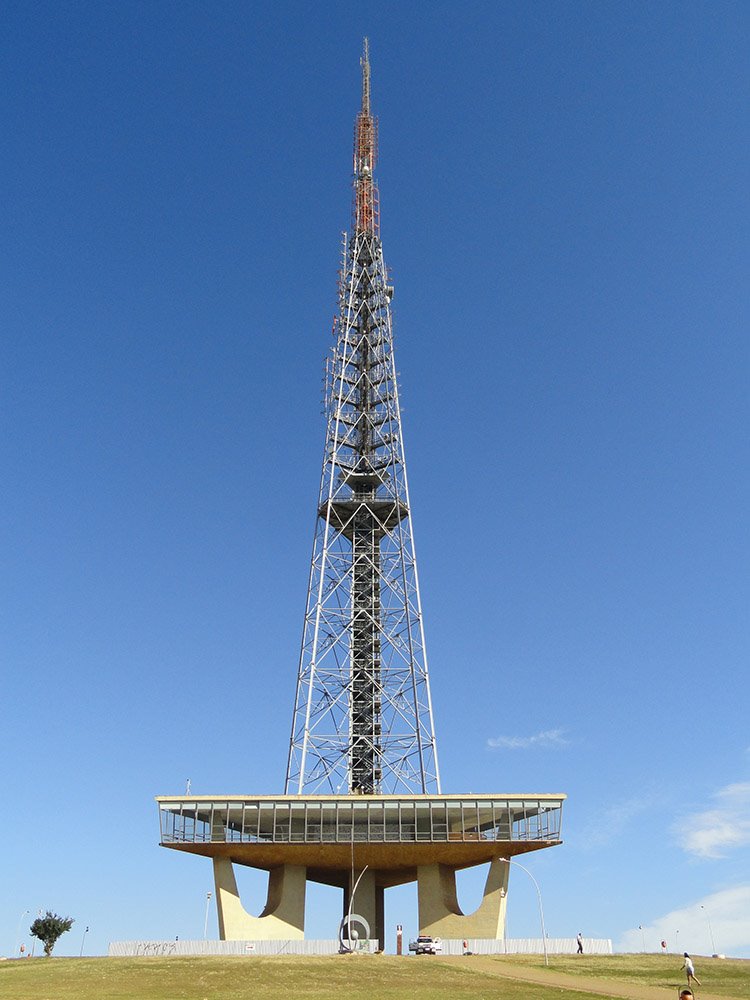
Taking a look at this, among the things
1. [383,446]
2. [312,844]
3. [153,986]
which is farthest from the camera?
[383,446]

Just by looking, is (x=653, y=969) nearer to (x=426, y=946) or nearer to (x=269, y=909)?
(x=426, y=946)

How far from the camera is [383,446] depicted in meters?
96.5

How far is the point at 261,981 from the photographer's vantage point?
46562 millimetres

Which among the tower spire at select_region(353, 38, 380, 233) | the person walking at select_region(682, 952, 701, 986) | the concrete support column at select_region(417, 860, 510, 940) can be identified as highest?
the tower spire at select_region(353, 38, 380, 233)

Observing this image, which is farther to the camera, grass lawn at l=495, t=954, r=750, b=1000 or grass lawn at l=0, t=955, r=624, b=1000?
grass lawn at l=495, t=954, r=750, b=1000

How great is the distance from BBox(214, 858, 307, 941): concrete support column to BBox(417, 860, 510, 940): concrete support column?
9.46 metres

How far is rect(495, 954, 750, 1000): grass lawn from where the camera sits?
46875 millimetres

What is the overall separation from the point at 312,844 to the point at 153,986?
2672 centimetres

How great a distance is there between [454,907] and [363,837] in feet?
31.9

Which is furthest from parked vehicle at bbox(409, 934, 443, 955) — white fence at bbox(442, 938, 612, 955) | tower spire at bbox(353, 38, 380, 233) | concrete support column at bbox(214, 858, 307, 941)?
tower spire at bbox(353, 38, 380, 233)

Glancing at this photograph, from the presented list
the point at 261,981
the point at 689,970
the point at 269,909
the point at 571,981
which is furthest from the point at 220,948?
the point at 689,970

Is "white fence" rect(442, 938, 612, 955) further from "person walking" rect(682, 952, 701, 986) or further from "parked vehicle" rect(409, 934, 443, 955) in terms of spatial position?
"person walking" rect(682, 952, 701, 986)

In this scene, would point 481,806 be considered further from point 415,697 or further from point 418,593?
point 418,593

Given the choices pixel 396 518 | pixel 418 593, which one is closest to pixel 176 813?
pixel 418 593
